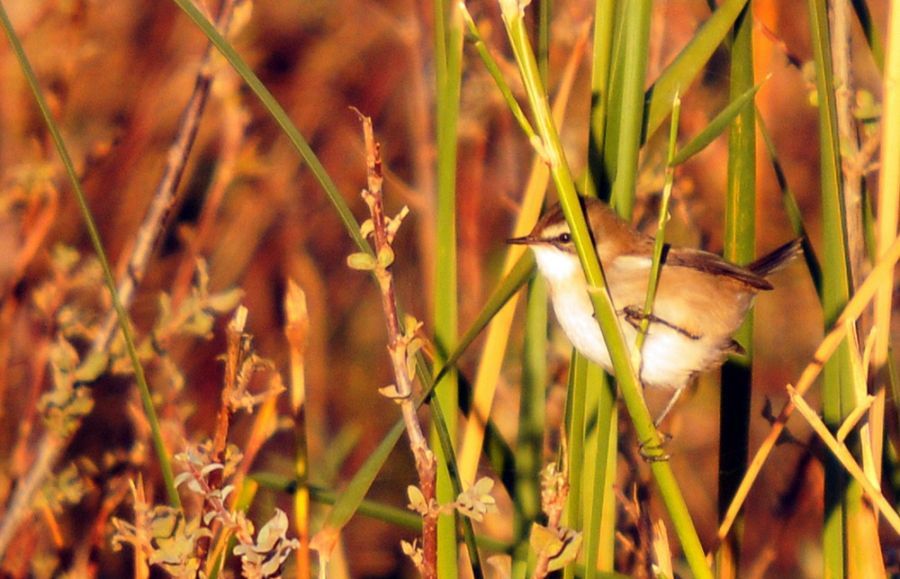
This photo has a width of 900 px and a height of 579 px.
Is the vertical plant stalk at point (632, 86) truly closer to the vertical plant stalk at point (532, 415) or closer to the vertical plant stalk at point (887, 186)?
the vertical plant stalk at point (532, 415)

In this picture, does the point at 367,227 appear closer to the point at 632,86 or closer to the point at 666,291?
the point at 632,86

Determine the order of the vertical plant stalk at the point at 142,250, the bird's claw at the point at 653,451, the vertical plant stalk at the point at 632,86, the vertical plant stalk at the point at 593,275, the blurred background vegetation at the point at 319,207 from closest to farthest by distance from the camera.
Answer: the vertical plant stalk at the point at 593,275, the bird's claw at the point at 653,451, the vertical plant stalk at the point at 632,86, the vertical plant stalk at the point at 142,250, the blurred background vegetation at the point at 319,207

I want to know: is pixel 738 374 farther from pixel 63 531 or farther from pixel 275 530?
pixel 63 531

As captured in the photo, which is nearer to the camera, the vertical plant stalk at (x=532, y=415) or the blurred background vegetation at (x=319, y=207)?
the vertical plant stalk at (x=532, y=415)

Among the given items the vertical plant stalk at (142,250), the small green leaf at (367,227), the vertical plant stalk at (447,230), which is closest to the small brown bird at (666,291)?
the vertical plant stalk at (447,230)

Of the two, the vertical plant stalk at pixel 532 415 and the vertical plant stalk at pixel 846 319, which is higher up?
the vertical plant stalk at pixel 846 319

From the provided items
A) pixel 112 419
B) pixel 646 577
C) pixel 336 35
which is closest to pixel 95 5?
pixel 336 35

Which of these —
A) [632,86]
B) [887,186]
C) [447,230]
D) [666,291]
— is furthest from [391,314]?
[666,291]

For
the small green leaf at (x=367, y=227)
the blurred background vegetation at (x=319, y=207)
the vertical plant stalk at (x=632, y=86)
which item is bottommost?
the blurred background vegetation at (x=319, y=207)
